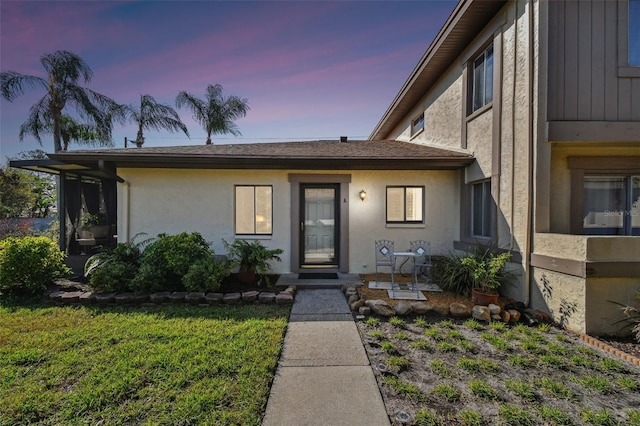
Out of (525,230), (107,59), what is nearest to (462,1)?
(525,230)

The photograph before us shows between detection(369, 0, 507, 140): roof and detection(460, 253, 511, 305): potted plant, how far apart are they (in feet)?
16.3

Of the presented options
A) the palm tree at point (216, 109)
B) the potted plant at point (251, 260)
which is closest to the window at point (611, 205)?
the potted plant at point (251, 260)

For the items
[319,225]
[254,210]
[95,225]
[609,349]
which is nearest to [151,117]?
[95,225]

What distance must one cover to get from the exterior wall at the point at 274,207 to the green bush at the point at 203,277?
1.52 m

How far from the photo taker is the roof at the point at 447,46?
224 inches

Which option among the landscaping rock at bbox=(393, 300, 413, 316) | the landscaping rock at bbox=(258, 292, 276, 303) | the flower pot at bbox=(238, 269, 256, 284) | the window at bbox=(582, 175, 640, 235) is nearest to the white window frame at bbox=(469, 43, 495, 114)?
the window at bbox=(582, 175, 640, 235)

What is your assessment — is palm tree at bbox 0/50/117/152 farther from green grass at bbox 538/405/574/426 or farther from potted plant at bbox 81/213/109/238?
green grass at bbox 538/405/574/426

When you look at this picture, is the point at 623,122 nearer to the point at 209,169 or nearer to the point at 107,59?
the point at 209,169

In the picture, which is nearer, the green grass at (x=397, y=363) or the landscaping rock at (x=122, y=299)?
the green grass at (x=397, y=363)

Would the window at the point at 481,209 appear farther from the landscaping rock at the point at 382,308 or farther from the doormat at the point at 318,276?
the doormat at the point at 318,276

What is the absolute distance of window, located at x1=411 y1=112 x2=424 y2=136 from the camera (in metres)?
9.95

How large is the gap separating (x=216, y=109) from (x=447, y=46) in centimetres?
1683

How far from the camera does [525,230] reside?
493cm

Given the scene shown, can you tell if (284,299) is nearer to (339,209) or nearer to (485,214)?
(339,209)
